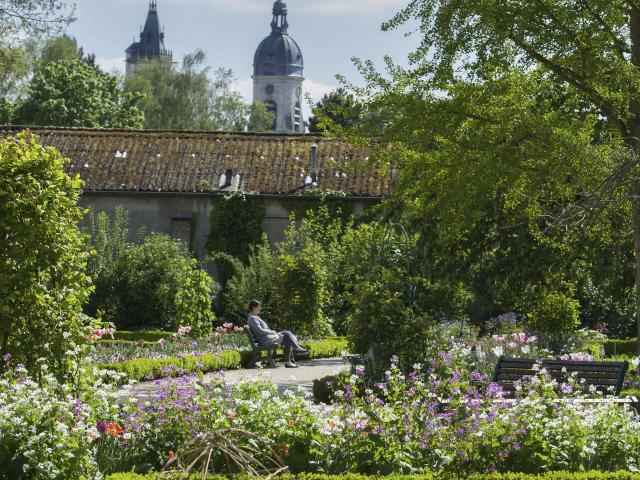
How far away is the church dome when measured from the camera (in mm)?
143500

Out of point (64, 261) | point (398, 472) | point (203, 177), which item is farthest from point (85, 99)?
point (398, 472)

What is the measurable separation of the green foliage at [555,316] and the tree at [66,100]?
105 ft

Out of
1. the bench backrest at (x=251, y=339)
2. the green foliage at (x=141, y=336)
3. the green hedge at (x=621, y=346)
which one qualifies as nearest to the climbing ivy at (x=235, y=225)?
the green foliage at (x=141, y=336)

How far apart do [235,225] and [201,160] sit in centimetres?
299

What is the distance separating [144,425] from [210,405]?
18.3 inches

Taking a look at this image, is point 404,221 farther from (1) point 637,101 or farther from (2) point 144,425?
(2) point 144,425

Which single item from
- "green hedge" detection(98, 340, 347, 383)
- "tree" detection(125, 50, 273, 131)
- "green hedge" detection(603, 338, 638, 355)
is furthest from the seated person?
"tree" detection(125, 50, 273, 131)

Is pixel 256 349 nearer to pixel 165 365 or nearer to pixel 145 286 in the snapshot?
pixel 165 365

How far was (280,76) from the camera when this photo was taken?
143 meters

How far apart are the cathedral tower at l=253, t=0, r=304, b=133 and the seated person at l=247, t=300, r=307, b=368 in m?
123

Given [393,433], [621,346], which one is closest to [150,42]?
[621,346]

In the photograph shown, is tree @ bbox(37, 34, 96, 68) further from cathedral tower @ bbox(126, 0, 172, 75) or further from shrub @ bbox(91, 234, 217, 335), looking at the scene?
cathedral tower @ bbox(126, 0, 172, 75)

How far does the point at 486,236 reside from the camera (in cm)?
2225

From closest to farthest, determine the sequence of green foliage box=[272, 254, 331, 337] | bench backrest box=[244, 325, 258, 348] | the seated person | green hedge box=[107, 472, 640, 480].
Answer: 1. green hedge box=[107, 472, 640, 480]
2. bench backrest box=[244, 325, 258, 348]
3. the seated person
4. green foliage box=[272, 254, 331, 337]
